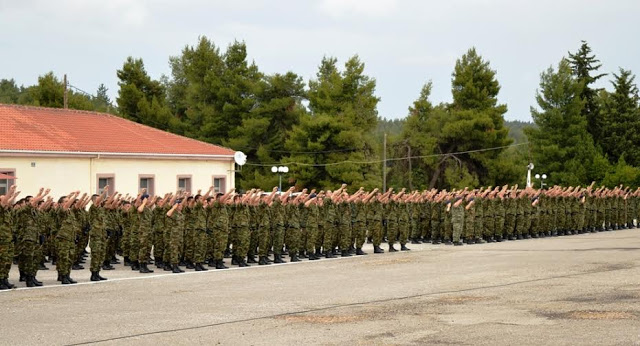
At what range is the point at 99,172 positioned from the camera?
37.4 m

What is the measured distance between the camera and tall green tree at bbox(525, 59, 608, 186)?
71.6 m

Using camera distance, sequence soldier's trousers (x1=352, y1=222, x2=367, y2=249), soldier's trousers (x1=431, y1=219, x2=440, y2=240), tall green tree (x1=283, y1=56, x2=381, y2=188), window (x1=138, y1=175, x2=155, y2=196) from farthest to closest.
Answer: tall green tree (x1=283, y1=56, x2=381, y2=188)
window (x1=138, y1=175, x2=155, y2=196)
soldier's trousers (x1=431, y1=219, x2=440, y2=240)
soldier's trousers (x1=352, y1=222, x2=367, y2=249)

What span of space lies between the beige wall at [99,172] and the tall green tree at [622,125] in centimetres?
4386

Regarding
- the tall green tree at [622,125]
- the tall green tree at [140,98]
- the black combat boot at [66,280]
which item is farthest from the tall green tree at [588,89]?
the black combat boot at [66,280]

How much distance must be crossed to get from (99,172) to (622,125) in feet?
170

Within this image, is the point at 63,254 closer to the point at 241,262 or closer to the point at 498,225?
the point at 241,262

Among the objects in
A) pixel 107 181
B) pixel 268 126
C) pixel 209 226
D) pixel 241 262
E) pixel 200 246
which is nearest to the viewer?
pixel 200 246

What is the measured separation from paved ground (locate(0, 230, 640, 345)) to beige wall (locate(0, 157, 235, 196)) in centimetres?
1684

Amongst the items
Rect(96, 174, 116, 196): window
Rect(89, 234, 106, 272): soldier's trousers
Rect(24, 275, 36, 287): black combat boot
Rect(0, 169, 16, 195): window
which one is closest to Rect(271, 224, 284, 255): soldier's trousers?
Rect(89, 234, 106, 272): soldier's trousers

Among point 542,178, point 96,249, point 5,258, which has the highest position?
point 542,178

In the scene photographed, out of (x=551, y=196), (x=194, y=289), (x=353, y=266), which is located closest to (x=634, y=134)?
(x=551, y=196)

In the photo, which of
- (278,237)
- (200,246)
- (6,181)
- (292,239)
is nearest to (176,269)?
(200,246)

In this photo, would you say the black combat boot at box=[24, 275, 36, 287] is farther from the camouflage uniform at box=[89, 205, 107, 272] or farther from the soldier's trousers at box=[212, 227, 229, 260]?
the soldier's trousers at box=[212, 227, 229, 260]

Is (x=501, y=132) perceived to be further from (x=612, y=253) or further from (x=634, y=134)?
(x=612, y=253)
